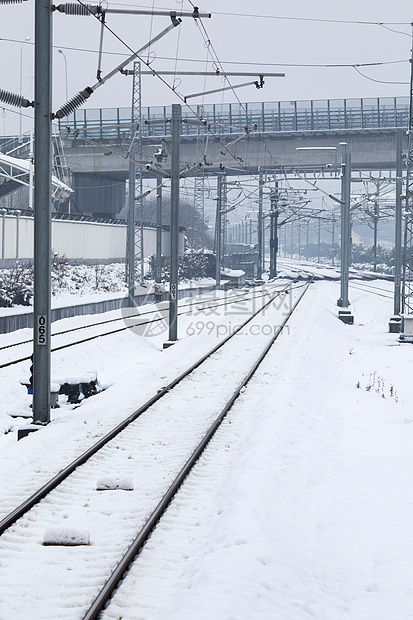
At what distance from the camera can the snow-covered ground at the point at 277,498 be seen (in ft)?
21.8

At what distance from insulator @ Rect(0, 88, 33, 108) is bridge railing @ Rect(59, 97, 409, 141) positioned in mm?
39229

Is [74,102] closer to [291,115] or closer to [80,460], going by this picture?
[80,460]

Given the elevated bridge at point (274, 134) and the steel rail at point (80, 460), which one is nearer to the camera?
the steel rail at point (80, 460)

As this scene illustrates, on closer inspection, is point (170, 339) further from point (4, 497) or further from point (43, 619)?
point (43, 619)

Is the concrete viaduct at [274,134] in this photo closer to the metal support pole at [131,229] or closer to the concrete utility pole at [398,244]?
the metal support pole at [131,229]

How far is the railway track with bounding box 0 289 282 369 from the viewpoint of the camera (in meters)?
21.5

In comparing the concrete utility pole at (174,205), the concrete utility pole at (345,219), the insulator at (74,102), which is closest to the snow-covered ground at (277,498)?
the concrete utility pole at (174,205)

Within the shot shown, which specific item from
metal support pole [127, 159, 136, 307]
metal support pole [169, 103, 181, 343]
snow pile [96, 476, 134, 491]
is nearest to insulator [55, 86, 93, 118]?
snow pile [96, 476, 134, 491]

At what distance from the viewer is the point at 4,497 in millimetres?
9344

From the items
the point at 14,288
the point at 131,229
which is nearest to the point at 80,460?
the point at 14,288

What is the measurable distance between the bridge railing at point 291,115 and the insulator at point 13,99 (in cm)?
3923

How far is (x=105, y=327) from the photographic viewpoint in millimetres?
28797

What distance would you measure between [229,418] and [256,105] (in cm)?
4436

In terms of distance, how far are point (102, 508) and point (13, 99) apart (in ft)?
23.3
